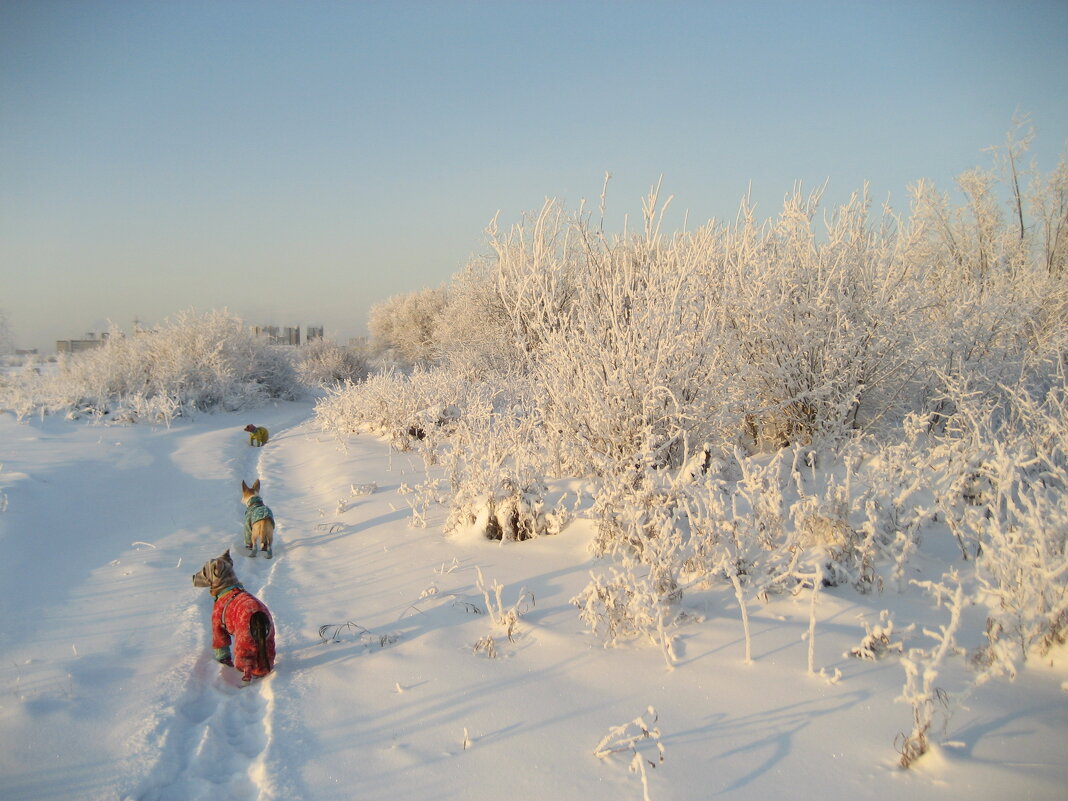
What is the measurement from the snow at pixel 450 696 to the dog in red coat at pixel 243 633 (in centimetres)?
10

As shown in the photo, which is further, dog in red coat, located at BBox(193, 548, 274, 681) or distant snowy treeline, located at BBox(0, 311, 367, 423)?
distant snowy treeline, located at BBox(0, 311, 367, 423)

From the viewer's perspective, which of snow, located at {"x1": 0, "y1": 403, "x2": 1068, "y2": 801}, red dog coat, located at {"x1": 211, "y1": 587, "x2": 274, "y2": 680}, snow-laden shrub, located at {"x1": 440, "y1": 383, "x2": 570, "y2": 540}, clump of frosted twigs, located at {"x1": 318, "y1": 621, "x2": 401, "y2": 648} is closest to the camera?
snow, located at {"x1": 0, "y1": 403, "x2": 1068, "y2": 801}

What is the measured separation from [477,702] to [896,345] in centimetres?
501

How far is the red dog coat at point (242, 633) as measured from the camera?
A: 2979 millimetres

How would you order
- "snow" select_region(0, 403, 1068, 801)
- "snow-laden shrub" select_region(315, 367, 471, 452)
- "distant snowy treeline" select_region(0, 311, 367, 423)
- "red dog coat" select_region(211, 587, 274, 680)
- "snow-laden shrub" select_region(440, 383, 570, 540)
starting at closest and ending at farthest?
"snow" select_region(0, 403, 1068, 801)
"red dog coat" select_region(211, 587, 274, 680)
"snow-laden shrub" select_region(440, 383, 570, 540)
"snow-laden shrub" select_region(315, 367, 471, 452)
"distant snowy treeline" select_region(0, 311, 367, 423)

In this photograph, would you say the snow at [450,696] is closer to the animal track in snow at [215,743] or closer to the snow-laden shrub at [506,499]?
the animal track in snow at [215,743]

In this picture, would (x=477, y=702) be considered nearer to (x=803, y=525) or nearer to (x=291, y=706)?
(x=291, y=706)

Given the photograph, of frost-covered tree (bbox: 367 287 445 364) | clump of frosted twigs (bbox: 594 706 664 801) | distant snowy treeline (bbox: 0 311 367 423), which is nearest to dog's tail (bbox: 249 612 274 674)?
clump of frosted twigs (bbox: 594 706 664 801)

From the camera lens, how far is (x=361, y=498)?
21.0 ft

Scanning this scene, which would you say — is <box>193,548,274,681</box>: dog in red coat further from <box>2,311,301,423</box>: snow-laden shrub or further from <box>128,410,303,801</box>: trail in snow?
<box>2,311,301,423</box>: snow-laden shrub

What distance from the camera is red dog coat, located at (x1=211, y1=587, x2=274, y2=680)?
2.98 metres

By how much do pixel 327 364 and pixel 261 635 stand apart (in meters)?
20.1

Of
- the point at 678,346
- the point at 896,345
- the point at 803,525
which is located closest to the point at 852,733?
the point at 803,525

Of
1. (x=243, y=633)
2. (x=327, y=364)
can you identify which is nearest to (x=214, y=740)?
(x=243, y=633)
